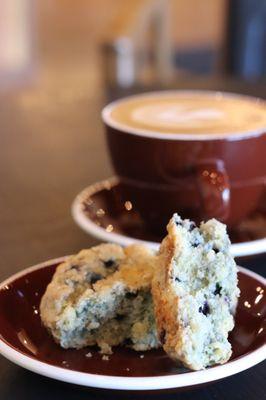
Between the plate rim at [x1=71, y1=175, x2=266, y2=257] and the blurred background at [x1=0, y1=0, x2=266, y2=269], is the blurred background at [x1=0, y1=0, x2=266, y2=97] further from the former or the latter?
the plate rim at [x1=71, y1=175, x2=266, y2=257]

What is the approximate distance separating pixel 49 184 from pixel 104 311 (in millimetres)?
481

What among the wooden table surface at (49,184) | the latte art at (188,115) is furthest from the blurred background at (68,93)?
the latte art at (188,115)

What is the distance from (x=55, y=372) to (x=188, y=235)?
138mm

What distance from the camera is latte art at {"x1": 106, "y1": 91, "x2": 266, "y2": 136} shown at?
0.78 m

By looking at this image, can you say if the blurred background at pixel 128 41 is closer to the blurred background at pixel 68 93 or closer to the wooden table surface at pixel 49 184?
the blurred background at pixel 68 93

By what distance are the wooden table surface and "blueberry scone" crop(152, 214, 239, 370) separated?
4cm

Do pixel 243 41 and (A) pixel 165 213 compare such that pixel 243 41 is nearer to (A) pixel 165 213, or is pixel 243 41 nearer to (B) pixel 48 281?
(A) pixel 165 213

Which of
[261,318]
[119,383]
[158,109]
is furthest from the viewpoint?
[158,109]

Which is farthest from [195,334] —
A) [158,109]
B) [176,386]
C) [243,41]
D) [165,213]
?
[243,41]

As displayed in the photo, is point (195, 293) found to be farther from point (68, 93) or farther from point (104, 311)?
point (68, 93)

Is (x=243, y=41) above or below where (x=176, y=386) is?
below

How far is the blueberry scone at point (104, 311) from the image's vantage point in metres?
0.51

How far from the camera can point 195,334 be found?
0.45 m

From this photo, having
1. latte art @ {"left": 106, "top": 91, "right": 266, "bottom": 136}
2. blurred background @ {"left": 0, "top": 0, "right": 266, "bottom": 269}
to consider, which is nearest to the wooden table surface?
blurred background @ {"left": 0, "top": 0, "right": 266, "bottom": 269}
